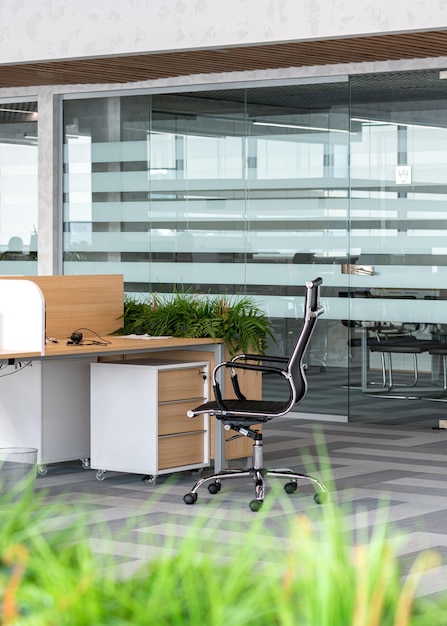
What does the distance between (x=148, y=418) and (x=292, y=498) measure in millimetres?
1004

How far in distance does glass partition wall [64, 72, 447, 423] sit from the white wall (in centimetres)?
153

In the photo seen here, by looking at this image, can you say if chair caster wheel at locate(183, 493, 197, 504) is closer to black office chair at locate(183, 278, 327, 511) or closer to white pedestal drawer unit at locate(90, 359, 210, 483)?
black office chair at locate(183, 278, 327, 511)

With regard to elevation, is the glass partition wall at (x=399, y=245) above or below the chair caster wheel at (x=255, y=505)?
above

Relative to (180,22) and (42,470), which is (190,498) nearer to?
(42,470)

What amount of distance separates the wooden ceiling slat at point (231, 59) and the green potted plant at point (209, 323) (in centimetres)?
228

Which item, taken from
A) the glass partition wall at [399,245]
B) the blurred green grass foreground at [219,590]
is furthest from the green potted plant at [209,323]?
the blurred green grass foreground at [219,590]

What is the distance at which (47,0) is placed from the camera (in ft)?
31.1

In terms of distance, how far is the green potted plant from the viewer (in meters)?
7.20

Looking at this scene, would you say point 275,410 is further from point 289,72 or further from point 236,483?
point 289,72

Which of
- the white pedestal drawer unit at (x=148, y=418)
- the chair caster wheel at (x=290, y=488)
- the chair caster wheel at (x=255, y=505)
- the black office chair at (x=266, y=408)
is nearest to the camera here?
the chair caster wheel at (x=255, y=505)

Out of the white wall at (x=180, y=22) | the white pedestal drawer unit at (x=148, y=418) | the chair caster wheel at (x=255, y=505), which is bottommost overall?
the chair caster wheel at (x=255, y=505)

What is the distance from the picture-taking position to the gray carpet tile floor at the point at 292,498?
5.25 m

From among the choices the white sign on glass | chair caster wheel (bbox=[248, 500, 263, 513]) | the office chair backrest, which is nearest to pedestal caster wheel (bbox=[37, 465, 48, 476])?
chair caster wheel (bbox=[248, 500, 263, 513])

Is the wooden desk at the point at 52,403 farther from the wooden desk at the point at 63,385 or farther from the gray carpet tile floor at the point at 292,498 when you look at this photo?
the gray carpet tile floor at the point at 292,498
